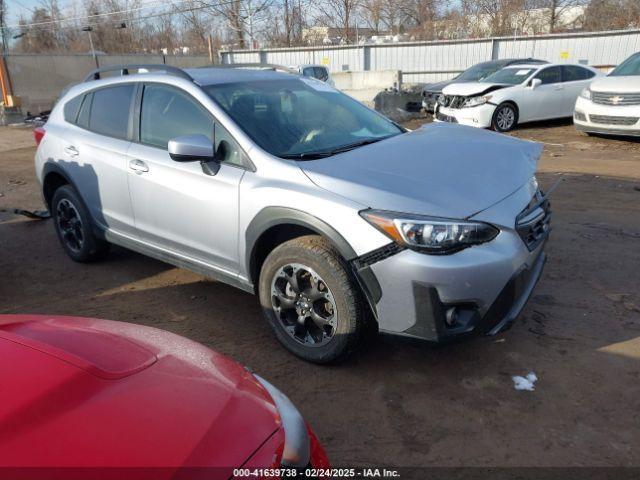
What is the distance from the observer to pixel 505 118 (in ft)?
39.7

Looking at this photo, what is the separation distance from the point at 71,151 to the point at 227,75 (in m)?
1.71

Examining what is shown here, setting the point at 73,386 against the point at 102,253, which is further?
the point at 102,253

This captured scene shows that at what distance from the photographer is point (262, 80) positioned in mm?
4055

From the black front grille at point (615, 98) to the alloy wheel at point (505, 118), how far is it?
2209 mm

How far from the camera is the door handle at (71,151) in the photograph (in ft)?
15.0

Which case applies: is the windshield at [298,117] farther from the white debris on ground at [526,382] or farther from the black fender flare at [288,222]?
the white debris on ground at [526,382]

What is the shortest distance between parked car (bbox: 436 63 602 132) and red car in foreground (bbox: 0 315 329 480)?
10937mm

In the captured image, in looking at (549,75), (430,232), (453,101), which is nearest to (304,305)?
(430,232)

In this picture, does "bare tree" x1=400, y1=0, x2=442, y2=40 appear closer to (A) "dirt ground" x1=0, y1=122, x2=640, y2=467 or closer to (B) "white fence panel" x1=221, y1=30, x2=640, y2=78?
(B) "white fence panel" x1=221, y1=30, x2=640, y2=78

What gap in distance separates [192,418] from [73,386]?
384 mm

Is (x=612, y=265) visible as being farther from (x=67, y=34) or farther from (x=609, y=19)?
(x=67, y=34)

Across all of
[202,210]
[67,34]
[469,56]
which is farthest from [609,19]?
[67,34]

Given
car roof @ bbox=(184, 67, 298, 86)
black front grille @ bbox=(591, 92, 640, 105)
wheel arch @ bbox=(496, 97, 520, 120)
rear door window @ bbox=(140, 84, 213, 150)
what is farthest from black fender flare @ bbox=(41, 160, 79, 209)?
wheel arch @ bbox=(496, 97, 520, 120)

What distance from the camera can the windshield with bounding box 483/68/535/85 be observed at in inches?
488
